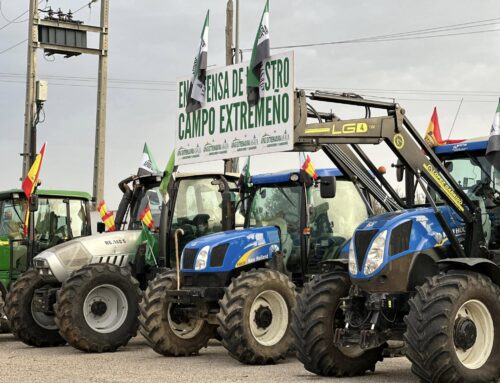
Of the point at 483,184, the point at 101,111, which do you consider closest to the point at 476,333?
the point at 483,184

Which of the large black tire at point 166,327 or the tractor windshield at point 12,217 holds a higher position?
the tractor windshield at point 12,217

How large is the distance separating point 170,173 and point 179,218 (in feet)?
2.33

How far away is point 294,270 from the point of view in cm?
1380

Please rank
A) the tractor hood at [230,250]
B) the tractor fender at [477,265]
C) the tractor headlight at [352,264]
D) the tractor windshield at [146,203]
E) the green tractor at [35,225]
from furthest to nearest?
the green tractor at [35,225], the tractor windshield at [146,203], the tractor hood at [230,250], the tractor headlight at [352,264], the tractor fender at [477,265]

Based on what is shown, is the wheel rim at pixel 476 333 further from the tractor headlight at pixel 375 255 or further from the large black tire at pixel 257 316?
the large black tire at pixel 257 316

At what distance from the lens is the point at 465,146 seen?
446 inches

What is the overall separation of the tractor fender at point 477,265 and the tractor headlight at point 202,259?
13.3ft

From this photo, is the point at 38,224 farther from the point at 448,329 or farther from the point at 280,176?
the point at 448,329

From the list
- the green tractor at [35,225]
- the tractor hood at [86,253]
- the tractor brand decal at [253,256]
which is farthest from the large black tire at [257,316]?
the green tractor at [35,225]

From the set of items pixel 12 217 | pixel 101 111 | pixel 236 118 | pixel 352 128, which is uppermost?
pixel 101 111

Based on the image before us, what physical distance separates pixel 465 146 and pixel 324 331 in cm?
260

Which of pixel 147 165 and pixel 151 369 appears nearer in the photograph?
pixel 151 369

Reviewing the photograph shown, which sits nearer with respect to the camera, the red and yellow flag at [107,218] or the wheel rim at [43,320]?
the wheel rim at [43,320]

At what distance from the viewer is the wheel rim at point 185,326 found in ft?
44.6
